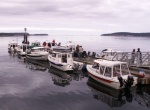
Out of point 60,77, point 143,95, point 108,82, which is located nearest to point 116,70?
point 108,82

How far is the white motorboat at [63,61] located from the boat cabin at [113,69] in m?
8.00

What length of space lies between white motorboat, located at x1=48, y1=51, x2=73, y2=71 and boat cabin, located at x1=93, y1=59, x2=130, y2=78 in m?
8.00

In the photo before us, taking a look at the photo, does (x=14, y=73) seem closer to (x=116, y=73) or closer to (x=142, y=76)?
(x=116, y=73)

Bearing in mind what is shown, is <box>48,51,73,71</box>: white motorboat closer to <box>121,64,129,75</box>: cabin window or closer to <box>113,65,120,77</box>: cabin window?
<box>113,65,120,77</box>: cabin window

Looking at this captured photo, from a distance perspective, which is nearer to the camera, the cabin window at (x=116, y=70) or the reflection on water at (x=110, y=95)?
the reflection on water at (x=110, y=95)

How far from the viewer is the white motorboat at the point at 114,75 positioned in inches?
861

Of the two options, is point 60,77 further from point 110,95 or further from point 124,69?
point 110,95

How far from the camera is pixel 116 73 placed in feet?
77.5

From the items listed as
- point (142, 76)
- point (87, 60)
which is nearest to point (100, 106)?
point (142, 76)

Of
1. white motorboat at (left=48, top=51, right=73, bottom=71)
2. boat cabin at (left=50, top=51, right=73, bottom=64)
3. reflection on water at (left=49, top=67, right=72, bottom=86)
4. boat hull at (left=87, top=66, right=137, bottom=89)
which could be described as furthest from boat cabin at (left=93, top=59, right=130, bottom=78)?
boat cabin at (left=50, top=51, right=73, bottom=64)

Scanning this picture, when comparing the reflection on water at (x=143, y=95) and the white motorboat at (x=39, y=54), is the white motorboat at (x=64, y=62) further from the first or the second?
the reflection on water at (x=143, y=95)

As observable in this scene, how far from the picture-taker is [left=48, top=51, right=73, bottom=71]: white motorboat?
Result: 3206 cm

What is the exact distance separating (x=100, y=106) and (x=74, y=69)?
45.3ft

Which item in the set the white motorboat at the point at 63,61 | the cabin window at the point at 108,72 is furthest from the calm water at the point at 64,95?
the white motorboat at the point at 63,61
